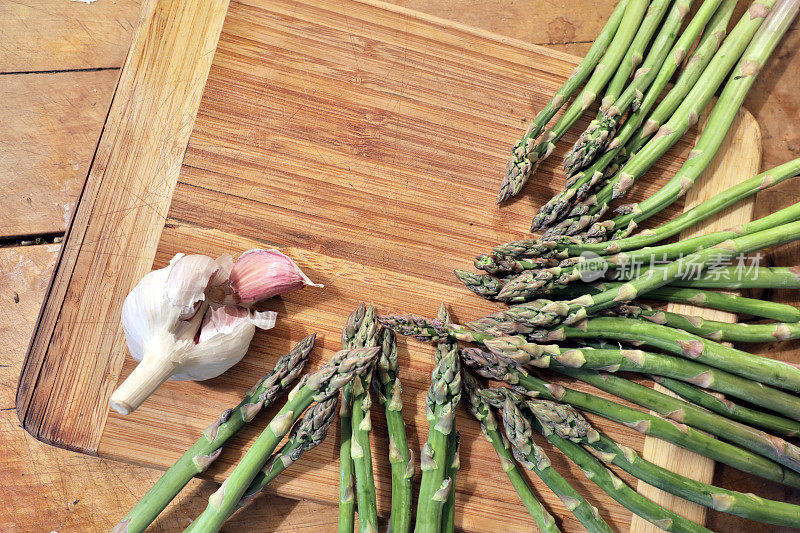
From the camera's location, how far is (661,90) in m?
1.89

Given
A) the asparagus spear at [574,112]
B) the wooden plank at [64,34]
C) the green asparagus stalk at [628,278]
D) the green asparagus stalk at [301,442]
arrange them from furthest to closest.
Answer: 1. the wooden plank at [64,34]
2. the asparagus spear at [574,112]
3. the green asparagus stalk at [628,278]
4. the green asparagus stalk at [301,442]


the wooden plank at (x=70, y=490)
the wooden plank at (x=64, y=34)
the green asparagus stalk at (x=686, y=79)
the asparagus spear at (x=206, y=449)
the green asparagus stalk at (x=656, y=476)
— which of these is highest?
the green asparagus stalk at (x=686, y=79)

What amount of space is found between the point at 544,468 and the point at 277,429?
85cm

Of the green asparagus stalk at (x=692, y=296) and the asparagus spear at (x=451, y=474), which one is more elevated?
the green asparagus stalk at (x=692, y=296)

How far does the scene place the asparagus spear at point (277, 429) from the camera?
1.53 meters

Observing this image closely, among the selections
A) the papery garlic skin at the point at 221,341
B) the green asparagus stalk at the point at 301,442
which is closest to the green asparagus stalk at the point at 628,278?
the green asparagus stalk at the point at 301,442

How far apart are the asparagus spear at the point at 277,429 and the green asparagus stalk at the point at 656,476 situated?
617mm

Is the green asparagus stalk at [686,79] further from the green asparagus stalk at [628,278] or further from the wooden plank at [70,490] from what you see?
the wooden plank at [70,490]

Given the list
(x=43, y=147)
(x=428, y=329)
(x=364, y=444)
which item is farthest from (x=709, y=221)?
(x=43, y=147)

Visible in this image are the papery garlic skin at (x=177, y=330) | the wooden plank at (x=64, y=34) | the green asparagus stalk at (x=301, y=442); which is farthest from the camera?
the wooden plank at (x=64, y=34)

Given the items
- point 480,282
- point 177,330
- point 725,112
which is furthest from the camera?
point 725,112

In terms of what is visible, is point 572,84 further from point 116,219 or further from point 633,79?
point 116,219

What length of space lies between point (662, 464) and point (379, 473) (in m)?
0.98

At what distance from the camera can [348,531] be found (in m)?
1.59
